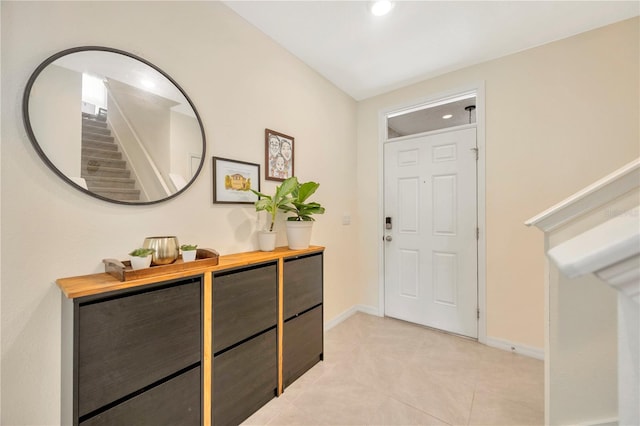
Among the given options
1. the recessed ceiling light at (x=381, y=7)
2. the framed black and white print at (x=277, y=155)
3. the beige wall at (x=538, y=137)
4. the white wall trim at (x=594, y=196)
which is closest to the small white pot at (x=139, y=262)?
the framed black and white print at (x=277, y=155)

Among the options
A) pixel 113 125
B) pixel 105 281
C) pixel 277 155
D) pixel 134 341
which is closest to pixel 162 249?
pixel 105 281

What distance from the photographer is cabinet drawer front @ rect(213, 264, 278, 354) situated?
1327 mm

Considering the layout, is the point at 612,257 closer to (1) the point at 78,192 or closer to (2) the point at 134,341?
(2) the point at 134,341

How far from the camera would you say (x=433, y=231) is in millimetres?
2609

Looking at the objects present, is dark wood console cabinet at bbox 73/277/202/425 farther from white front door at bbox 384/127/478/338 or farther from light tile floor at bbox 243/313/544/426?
white front door at bbox 384/127/478/338

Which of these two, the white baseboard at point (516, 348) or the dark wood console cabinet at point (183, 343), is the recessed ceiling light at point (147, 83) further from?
the white baseboard at point (516, 348)

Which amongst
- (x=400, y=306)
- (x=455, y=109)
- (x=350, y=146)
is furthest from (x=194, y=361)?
(x=455, y=109)

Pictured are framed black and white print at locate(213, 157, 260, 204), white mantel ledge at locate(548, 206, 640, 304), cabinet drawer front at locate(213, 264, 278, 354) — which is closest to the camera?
white mantel ledge at locate(548, 206, 640, 304)

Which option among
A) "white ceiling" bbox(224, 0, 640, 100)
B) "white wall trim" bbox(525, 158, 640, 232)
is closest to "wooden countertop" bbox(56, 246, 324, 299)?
"white wall trim" bbox(525, 158, 640, 232)

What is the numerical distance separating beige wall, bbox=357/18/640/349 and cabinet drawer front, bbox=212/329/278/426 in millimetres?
2025

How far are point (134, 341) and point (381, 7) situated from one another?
237 centimetres

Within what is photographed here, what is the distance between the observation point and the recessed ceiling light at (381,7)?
167cm

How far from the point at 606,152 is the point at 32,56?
346 centimetres

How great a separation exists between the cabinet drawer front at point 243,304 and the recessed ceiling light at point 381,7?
1874 millimetres
